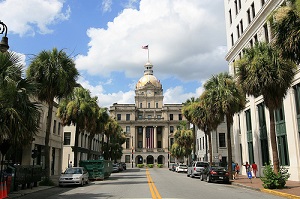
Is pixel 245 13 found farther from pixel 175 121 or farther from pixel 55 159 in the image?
pixel 175 121

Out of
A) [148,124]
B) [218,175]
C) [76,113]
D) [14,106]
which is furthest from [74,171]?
[148,124]

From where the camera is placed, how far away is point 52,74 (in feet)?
78.8

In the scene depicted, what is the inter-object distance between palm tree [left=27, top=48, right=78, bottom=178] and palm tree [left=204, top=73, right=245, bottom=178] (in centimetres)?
1313

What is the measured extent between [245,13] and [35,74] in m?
24.4

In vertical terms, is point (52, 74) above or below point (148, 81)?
below

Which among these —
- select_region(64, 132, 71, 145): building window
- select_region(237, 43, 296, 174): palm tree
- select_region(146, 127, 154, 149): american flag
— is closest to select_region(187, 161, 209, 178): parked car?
select_region(237, 43, 296, 174): palm tree

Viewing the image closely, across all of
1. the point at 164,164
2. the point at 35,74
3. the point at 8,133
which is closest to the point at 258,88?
the point at 8,133

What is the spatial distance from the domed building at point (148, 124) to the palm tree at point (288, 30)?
9422cm

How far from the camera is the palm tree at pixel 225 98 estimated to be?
27.7 meters

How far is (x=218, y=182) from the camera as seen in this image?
2755cm

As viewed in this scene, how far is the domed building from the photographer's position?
109 m

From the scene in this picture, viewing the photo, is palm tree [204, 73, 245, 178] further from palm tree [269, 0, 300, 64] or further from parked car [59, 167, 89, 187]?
palm tree [269, 0, 300, 64]

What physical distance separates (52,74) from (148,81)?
317 feet

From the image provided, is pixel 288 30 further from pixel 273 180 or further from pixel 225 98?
pixel 225 98
